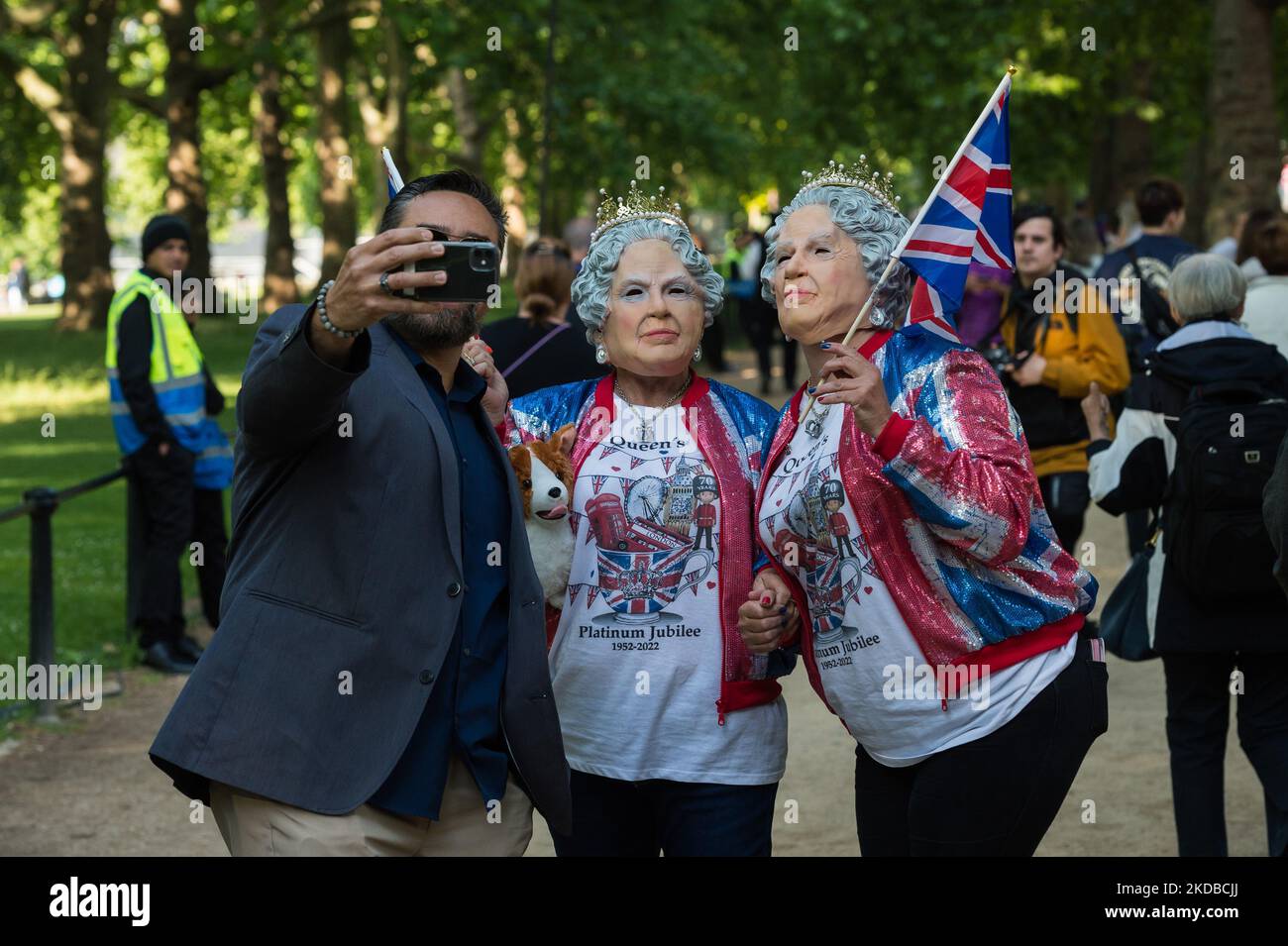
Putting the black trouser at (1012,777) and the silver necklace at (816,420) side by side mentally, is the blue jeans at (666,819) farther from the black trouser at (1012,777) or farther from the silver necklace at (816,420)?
the silver necklace at (816,420)

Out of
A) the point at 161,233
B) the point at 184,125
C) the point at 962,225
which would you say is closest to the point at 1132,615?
the point at 962,225

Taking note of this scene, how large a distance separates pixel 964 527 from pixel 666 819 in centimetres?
105

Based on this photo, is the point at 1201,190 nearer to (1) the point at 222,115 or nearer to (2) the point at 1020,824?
(1) the point at 222,115

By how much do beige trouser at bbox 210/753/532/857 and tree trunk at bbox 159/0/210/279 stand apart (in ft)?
98.3

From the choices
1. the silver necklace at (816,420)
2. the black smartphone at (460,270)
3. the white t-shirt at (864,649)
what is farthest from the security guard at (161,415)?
the black smartphone at (460,270)

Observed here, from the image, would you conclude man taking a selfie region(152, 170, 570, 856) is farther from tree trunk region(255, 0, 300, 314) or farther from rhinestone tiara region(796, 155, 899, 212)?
tree trunk region(255, 0, 300, 314)

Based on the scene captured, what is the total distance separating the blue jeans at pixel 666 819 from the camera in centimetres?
410

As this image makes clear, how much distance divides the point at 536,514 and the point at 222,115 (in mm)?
42060

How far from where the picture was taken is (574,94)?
30.1 m

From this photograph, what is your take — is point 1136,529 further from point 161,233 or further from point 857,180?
point 857,180

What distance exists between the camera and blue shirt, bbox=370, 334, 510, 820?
3352 mm

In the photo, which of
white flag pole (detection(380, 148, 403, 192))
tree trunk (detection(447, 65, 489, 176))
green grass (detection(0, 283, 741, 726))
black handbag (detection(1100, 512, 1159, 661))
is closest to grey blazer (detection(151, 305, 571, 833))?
white flag pole (detection(380, 148, 403, 192))

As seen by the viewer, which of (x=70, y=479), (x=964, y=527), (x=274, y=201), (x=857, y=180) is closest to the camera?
(x=964, y=527)

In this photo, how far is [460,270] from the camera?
3.09 metres
